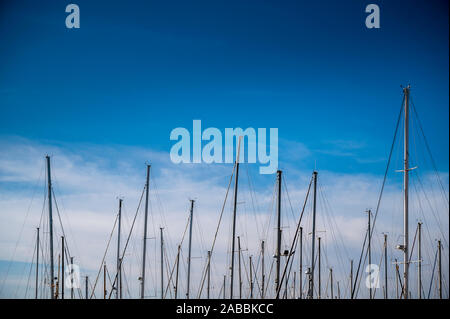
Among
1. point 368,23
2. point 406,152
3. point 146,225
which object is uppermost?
point 368,23

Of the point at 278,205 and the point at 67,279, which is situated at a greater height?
the point at 278,205

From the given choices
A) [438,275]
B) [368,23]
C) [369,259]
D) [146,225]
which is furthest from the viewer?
[438,275]

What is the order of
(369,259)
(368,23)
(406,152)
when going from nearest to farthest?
(406,152)
(368,23)
(369,259)

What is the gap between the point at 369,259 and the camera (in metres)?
45.4

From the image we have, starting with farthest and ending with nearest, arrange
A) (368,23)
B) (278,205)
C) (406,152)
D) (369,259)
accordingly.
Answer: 1. (369,259)
2. (278,205)
3. (368,23)
4. (406,152)

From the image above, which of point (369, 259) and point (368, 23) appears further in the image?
point (369, 259)

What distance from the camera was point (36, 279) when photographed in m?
52.8
